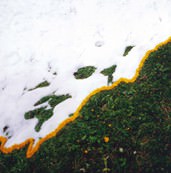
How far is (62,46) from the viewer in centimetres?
807

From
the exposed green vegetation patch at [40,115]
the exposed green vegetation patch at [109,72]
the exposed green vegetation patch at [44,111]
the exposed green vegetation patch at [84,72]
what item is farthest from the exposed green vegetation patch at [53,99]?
the exposed green vegetation patch at [109,72]

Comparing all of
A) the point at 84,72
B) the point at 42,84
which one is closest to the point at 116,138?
the point at 84,72

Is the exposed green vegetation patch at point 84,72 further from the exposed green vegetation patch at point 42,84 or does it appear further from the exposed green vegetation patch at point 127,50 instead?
the exposed green vegetation patch at point 127,50

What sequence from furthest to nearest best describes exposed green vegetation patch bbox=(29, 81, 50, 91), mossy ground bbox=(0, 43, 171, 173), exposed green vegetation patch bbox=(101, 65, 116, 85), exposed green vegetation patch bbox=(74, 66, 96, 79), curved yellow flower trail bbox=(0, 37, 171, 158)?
1. exposed green vegetation patch bbox=(29, 81, 50, 91)
2. exposed green vegetation patch bbox=(74, 66, 96, 79)
3. exposed green vegetation patch bbox=(101, 65, 116, 85)
4. curved yellow flower trail bbox=(0, 37, 171, 158)
5. mossy ground bbox=(0, 43, 171, 173)

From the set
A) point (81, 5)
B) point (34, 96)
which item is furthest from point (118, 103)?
point (81, 5)

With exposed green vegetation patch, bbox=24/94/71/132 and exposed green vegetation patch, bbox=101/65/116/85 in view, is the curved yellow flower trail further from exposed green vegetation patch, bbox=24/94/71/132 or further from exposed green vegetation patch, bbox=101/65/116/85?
exposed green vegetation patch, bbox=24/94/71/132

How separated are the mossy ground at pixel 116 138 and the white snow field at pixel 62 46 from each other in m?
0.59

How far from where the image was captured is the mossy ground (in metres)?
3.95

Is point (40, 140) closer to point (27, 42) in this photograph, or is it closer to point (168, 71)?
point (168, 71)

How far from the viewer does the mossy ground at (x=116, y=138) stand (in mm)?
3953

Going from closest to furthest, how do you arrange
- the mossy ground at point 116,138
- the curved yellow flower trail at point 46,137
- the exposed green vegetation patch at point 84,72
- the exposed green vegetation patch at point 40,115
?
the mossy ground at point 116,138 < the curved yellow flower trail at point 46,137 < the exposed green vegetation patch at point 40,115 < the exposed green vegetation patch at point 84,72

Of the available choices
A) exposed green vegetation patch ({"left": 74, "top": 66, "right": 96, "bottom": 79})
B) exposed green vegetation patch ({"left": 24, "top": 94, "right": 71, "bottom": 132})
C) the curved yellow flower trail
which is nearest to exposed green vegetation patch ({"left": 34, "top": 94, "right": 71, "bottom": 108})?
exposed green vegetation patch ({"left": 24, "top": 94, "right": 71, "bottom": 132})

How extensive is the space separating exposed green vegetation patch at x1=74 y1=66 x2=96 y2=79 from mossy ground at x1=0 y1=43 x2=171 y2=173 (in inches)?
49.5

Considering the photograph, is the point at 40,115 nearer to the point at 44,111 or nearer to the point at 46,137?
the point at 44,111
